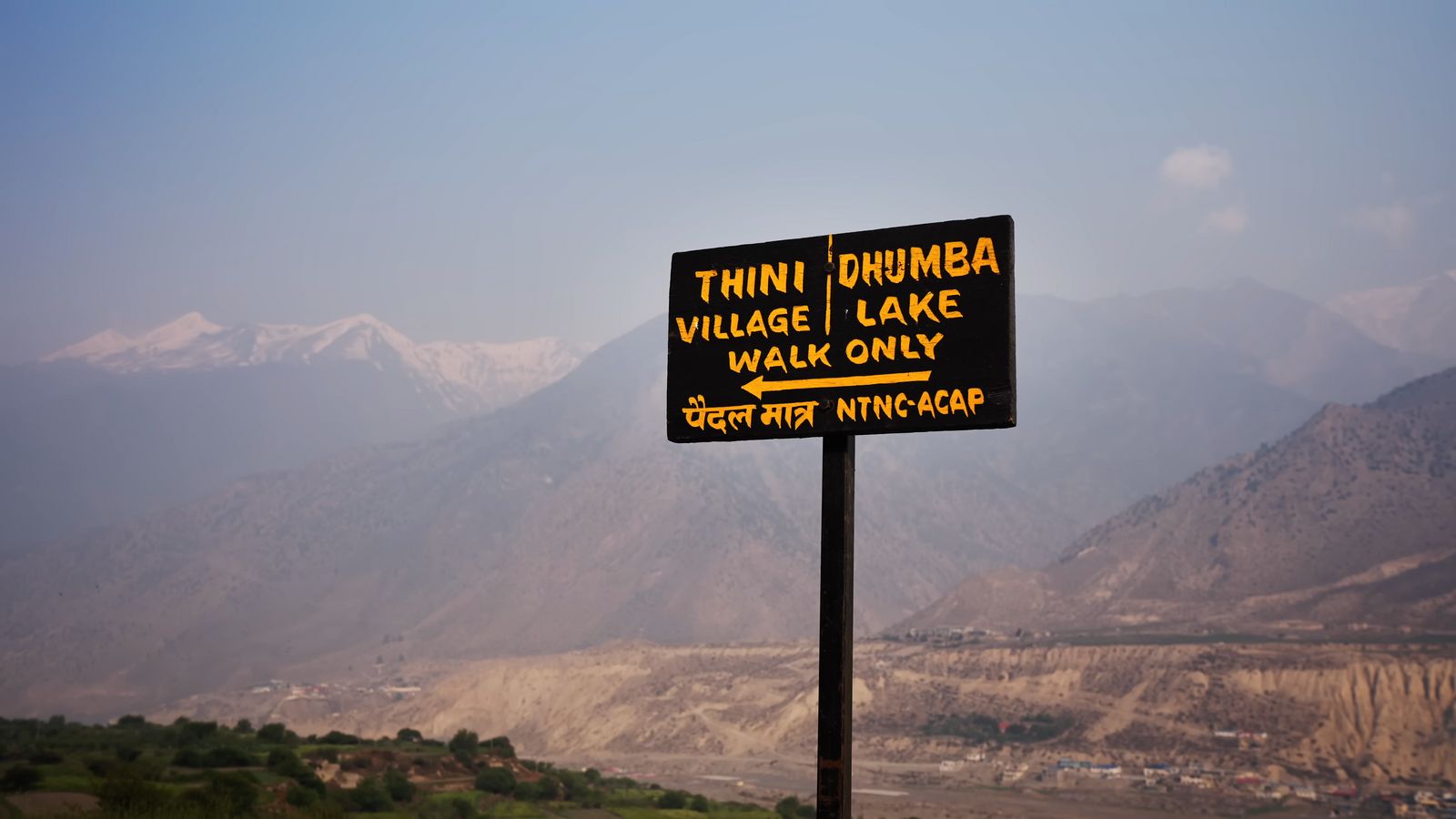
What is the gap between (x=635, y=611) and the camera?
184 m

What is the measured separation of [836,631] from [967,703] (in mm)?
128216

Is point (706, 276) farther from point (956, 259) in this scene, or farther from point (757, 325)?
point (956, 259)

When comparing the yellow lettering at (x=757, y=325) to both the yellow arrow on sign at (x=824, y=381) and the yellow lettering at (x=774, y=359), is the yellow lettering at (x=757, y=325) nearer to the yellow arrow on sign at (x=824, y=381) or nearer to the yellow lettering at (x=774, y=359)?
the yellow lettering at (x=774, y=359)

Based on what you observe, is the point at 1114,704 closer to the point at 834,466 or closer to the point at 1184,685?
the point at 1184,685

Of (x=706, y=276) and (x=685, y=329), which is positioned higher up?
(x=706, y=276)

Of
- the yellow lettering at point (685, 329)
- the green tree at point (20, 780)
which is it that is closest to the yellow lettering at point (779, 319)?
the yellow lettering at point (685, 329)

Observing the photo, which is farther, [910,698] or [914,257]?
[910,698]

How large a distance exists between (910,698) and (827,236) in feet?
428

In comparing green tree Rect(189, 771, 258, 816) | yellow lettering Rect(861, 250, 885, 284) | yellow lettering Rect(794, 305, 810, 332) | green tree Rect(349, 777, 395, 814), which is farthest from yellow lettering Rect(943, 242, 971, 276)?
green tree Rect(349, 777, 395, 814)

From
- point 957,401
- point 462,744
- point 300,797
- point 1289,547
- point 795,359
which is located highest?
point 1289,547

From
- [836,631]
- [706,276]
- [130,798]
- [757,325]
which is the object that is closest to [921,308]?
[757,325]

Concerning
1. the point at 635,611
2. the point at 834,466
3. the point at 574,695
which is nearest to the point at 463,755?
the point at 834,466

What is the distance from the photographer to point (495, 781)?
6488cm

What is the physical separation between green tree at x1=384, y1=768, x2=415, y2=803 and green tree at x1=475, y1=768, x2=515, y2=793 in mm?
4808
